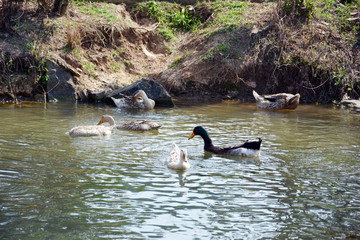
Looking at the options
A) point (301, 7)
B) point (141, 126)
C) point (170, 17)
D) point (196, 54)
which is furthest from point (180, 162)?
point (170, 17)

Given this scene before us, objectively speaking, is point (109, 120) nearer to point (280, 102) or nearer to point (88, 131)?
point (88, 131)

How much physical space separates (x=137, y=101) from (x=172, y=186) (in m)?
9.60

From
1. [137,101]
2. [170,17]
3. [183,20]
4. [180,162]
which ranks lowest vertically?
[180,162]

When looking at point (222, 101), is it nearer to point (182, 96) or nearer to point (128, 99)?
point (182, 96)

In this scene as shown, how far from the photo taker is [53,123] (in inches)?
494

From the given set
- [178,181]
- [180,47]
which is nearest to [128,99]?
[180,47]

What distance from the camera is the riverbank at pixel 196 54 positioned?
722 inches

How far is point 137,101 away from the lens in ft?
53.9

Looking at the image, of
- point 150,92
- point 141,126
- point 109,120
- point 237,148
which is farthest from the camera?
point 150,92

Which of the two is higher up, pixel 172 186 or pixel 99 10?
pixel 99 10

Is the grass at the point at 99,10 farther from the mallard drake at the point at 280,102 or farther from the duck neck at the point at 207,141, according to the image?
the duck neck at the point at 207,141

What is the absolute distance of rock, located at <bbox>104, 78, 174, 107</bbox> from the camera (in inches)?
682

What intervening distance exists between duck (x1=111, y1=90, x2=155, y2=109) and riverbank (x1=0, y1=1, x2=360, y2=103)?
2.27 m

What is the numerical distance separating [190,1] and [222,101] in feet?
25.0
